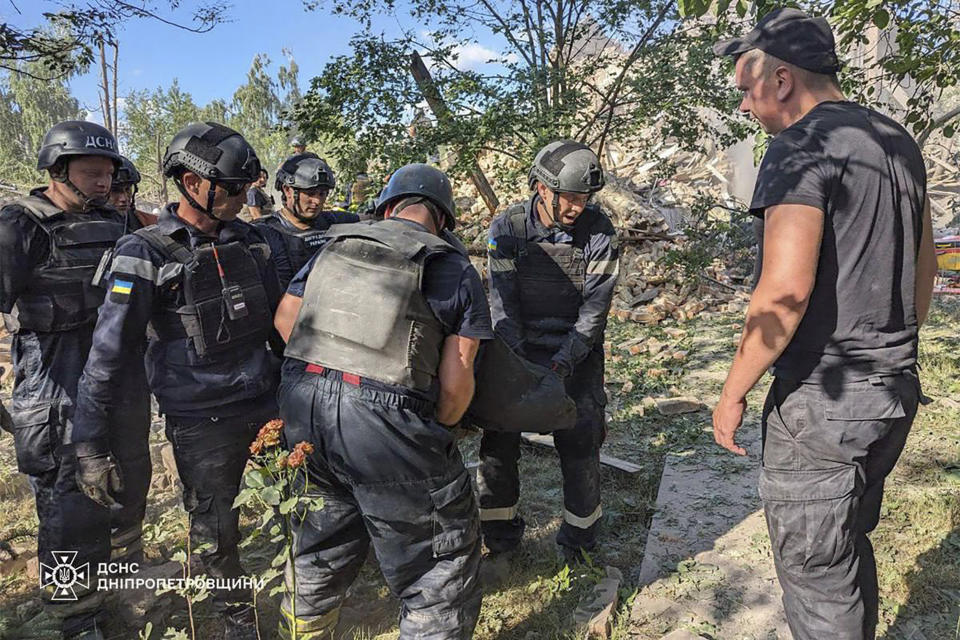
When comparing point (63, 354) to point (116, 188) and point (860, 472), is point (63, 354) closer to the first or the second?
point (116, 188)

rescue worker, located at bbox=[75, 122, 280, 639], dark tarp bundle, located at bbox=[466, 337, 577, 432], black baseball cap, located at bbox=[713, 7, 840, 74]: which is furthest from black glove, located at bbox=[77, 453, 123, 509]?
black baseball cap, located at bbox=[713, 7, 840, 74]

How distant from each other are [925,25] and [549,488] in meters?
3.98

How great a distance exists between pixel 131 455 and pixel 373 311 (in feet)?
6.17

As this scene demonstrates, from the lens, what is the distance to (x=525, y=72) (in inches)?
236

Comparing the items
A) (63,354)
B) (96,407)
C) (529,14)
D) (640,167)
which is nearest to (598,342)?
(96,407)

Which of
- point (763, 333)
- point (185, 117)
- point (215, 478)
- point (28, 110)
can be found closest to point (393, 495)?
point (215, 478)

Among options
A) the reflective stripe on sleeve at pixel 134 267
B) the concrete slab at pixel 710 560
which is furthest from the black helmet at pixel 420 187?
the concrete slab at pixel 710 560

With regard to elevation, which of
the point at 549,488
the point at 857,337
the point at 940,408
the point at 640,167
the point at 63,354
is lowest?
the point at 549,488

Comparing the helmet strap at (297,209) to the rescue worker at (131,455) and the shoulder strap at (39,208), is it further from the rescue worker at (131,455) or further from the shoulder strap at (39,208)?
the shoulder strap at (39,208)

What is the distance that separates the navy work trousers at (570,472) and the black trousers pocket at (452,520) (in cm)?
120

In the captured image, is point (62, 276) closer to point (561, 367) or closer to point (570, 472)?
point (561, 367)

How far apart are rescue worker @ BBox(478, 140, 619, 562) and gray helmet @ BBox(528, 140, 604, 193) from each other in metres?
0.01

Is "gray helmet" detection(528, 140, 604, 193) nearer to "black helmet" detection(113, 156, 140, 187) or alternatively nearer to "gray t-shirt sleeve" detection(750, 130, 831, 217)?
"gray t-shirt sleeve" detection(750, 130, 831, 217)

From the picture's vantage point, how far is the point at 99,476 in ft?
7.59
